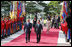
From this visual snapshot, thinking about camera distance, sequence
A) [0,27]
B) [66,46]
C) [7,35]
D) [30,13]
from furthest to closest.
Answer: [30,13] → [7,35] → [0,27] → [66,46]

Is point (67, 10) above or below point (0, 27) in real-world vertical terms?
above

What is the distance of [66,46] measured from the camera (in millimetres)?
10766

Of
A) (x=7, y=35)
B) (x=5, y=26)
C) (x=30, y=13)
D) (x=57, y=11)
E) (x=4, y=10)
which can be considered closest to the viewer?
(x=5, y=26)

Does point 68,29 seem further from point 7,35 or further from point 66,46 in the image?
point 7,35

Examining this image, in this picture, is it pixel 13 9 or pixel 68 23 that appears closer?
pixel 68 23

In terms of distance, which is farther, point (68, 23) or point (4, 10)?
point (4, 10)

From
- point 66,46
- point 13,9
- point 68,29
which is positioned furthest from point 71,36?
point 13,9

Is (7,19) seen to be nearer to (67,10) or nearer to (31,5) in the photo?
(67,10)

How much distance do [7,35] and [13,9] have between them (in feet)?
14.1

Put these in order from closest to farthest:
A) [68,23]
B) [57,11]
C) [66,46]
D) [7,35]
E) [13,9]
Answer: [66,46]
[68,23]
[7,35]
[13,9]
[57,11]

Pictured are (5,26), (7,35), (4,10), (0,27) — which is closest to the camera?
(0,27)

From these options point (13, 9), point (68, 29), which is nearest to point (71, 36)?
point (68, 29)

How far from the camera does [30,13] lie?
38.9m

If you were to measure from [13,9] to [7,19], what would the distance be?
445cm
